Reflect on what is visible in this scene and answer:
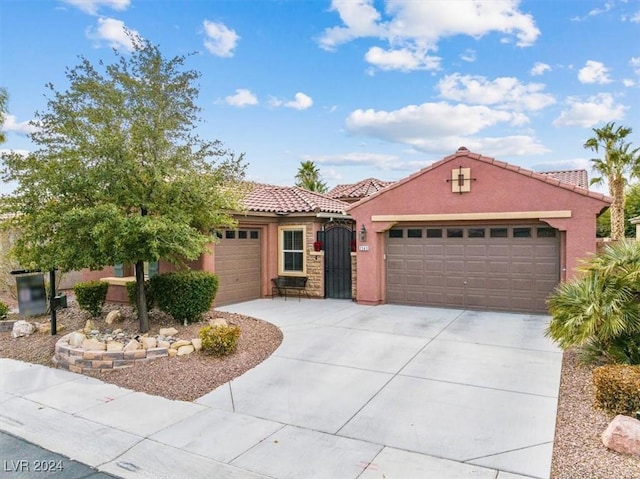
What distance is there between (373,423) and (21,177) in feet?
26.1

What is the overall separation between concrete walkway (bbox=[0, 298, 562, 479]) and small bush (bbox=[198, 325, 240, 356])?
81 centimetres

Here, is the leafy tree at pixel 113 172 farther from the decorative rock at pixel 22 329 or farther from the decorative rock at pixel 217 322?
the decorative rock at pixel 22 329

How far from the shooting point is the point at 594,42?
1241 cm

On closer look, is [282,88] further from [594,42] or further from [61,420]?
[61,420]

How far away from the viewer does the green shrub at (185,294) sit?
9.70 meters

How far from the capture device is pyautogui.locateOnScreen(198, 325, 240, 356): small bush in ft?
25.5

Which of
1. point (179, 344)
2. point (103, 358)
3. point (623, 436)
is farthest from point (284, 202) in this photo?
point (623, 436)

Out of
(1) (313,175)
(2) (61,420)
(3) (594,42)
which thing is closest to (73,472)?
(2) (61,420)

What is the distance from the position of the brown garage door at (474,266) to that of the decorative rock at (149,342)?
7.49 meters

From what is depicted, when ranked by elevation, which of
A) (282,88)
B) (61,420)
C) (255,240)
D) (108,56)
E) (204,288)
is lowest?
(61,420)

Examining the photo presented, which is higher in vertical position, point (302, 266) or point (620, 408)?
point (302, 266)

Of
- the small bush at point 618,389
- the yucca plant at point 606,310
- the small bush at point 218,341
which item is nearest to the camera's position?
the small bush at point 618,389

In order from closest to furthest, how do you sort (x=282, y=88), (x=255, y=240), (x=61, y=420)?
(x=61, y=420) < (x=255, y=240) < (x=282, y=88)

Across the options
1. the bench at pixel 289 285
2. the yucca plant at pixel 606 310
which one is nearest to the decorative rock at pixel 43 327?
the bench at pixel 289 285
